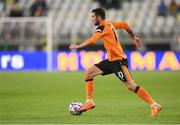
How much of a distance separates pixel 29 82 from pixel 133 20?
38.3 ft

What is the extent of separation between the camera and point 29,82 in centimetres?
2431

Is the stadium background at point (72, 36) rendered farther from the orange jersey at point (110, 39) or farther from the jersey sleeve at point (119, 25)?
the orange jersey at point (110, 39)

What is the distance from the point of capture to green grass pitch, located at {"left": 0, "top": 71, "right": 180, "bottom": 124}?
12266 mm

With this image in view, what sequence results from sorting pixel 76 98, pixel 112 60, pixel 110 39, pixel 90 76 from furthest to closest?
pixel 76 98 < pixel 90 76 < pixel 112 60 < pixel 110 39

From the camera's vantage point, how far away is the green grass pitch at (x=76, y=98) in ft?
40.2

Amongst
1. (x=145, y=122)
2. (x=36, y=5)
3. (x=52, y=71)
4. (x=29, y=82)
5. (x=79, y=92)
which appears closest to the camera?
(x=145, y=122)

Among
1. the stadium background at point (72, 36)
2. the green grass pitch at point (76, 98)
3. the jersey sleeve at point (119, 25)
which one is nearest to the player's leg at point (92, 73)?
the green grass pitch at point (76, 98)

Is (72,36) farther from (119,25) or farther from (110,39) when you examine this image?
(110,39)

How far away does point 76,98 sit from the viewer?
57.0 ft

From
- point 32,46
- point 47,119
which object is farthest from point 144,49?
point 47,119

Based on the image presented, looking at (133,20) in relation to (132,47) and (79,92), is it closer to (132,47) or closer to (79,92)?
(132,47)

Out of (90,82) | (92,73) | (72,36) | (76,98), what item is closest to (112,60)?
(92,73)

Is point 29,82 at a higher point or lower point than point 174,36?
lower

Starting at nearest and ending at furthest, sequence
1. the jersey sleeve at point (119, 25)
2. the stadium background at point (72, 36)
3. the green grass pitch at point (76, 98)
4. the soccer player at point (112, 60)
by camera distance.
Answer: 1. the green grass pitch at point (76, 98)
2. the soccer player at point (112, 60)
3. the jersey sleeve at point (119, 25)
4. the stadium background at point (72, 36)
